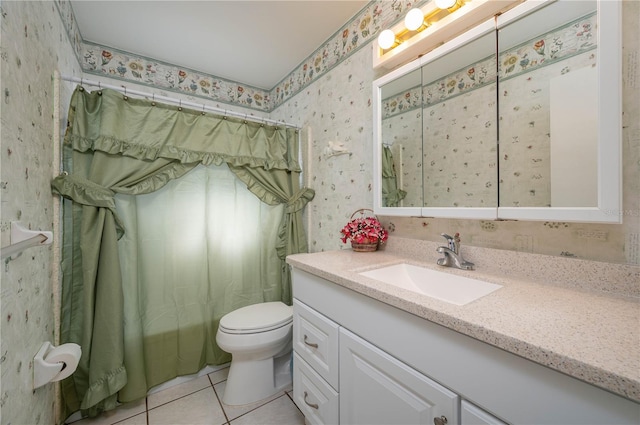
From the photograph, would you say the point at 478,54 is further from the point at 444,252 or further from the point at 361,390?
the point at 361,390

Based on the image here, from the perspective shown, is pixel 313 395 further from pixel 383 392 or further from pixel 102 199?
pixel 102 199

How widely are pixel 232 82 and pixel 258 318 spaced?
85.1 inches

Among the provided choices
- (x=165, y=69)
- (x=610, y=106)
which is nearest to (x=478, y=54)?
(x=610, y=106)

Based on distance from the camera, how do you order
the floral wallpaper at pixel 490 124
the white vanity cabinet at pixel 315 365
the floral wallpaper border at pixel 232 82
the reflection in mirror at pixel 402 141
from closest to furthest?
the floral wallpaper at pixel 490 124 < the white vanity cabinet at pixel 315 365 < the reflection in mirror at pixel 402 141 < the floral wallpaper border at pixel 232 82

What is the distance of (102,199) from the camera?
4.58 feet

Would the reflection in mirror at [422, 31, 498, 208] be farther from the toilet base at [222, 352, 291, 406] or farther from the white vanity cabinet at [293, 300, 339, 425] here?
the toilet base at [222, 352, 291, 406]

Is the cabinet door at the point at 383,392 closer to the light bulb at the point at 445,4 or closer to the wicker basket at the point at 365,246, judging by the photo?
the wicker basket at the point at 365,246

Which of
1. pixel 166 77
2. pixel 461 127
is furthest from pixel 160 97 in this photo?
pixel 461 127

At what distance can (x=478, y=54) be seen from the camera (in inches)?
40.5

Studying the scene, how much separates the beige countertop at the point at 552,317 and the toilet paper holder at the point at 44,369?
1230 mm

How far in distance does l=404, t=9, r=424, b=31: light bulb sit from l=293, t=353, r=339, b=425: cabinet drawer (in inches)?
66.6

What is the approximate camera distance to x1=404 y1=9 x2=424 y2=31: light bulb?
1.17 m

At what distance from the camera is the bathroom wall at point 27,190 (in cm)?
79

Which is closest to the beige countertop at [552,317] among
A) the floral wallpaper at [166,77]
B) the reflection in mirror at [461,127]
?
the reflection in mirror at [461,127]
